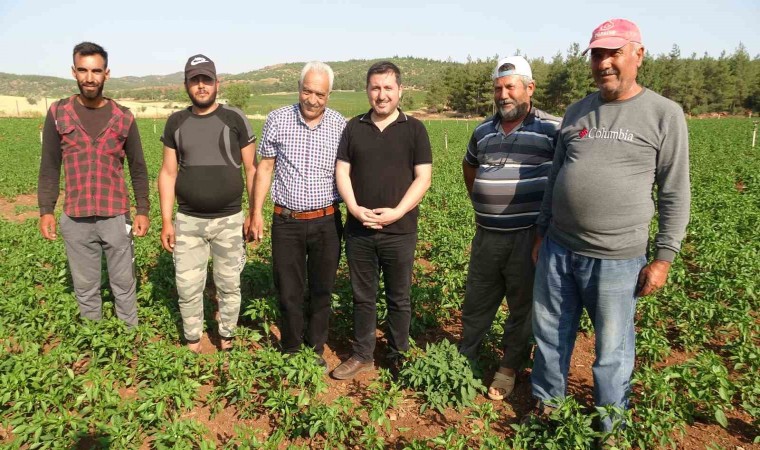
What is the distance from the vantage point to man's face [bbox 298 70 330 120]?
338cm

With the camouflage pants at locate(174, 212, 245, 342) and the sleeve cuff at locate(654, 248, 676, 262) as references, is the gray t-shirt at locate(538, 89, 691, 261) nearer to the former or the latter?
the sleeve cuff at locate(654, 248, 676, 262)

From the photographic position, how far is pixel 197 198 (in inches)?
145

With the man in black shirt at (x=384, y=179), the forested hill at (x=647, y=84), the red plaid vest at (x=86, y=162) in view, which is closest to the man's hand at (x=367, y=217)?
the man in black shirt at (x=384, y=179)

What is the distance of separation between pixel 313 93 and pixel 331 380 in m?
2.31

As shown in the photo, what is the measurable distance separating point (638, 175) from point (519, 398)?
197cm

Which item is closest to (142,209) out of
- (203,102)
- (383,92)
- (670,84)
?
(203,102)

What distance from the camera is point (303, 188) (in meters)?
3.55

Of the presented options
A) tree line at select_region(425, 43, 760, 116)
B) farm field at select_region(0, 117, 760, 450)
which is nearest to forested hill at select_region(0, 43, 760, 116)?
tree line at select_region(425, 43, 760, 116)

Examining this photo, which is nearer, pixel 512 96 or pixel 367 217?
pixel 512 96

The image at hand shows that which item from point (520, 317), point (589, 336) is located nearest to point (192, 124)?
point (520, 317)

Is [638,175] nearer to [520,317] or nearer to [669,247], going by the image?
[669,247]

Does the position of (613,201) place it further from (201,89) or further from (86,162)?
(86,162)

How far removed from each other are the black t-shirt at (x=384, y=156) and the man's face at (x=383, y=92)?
138 mm

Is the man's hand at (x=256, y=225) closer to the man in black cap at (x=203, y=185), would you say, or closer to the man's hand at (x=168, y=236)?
the man in black cap at (x=203, y=185)
